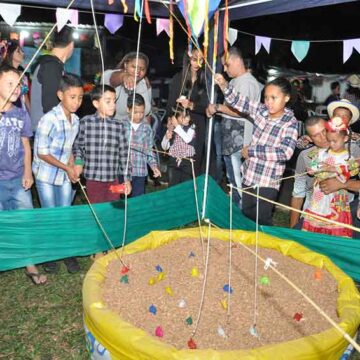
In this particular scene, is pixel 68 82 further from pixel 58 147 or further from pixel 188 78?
pixel 188 78

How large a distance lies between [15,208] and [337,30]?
829cm

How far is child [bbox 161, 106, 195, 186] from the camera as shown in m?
4.30

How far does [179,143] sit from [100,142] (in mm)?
1174

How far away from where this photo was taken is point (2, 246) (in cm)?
312

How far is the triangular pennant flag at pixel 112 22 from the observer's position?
4.03 m

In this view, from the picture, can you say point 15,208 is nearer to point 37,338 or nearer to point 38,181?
point 38,181

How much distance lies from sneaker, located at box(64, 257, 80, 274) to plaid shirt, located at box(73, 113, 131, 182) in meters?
0.67

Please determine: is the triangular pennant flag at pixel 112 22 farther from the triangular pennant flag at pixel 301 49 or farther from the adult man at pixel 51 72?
the triangular pennant flag at pixel 301 49

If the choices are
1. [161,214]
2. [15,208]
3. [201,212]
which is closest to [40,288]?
[15,208]

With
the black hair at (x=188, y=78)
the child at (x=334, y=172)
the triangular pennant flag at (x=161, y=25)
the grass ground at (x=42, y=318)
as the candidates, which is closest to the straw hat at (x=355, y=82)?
the black hair at (x=188, y=78)

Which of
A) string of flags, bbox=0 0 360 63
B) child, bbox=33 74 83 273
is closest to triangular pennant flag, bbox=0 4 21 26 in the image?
string of flags, bbox=0 0 360 63

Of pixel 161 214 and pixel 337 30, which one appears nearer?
pixel 161 214

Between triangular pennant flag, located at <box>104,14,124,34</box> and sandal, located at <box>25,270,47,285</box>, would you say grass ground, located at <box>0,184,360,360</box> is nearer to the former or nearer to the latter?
sandal, located at <box>25,270,47,285</box>

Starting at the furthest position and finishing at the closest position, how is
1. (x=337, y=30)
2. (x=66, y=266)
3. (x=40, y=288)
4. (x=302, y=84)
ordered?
(x=302, y=84) < (x=337, y=30) < (x=66, y=266) < (x=40, y=288)
